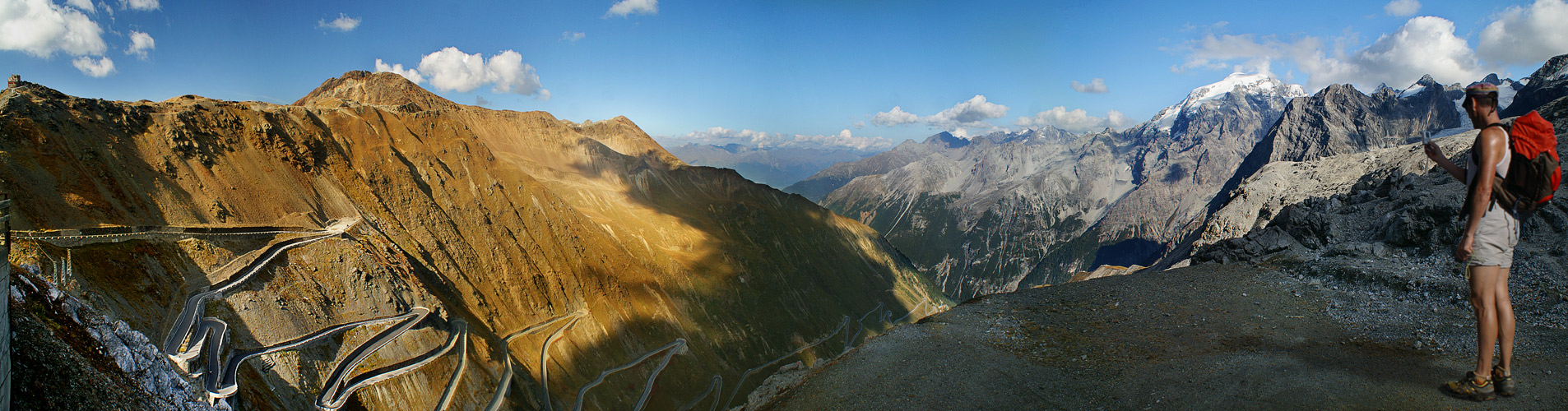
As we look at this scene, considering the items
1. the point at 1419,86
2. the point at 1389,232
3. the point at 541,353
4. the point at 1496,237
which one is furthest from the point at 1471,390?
the point at 1419,86

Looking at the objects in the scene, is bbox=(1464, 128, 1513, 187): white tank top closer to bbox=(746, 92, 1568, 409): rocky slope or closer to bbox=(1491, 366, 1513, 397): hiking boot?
bbox=(1491, 366, 1513, 397): hiking boot

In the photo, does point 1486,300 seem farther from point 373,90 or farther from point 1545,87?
point 1545,87

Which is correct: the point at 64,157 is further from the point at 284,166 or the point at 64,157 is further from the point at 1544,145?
the point at 1544,145

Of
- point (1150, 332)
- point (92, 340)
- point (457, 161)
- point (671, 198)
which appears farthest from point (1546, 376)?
point (671, 198)

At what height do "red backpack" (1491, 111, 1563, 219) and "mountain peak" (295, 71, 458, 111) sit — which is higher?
"mountain peak" (295, 71, 458, 111)

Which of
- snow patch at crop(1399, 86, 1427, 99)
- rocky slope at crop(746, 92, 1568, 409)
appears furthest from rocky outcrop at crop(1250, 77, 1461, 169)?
rocky slope at crop(746, 92, 1568, 409)

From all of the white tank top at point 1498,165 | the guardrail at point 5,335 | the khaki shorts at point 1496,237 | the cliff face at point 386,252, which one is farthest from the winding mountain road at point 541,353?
the white tank top at point 1498,165

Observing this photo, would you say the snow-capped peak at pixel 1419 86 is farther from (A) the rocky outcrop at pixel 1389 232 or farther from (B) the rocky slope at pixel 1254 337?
(B) the rocky slope at pixel 1254 337
